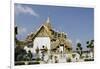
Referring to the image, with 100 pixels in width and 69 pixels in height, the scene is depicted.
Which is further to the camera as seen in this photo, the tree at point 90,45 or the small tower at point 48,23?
the tree at point 90,45

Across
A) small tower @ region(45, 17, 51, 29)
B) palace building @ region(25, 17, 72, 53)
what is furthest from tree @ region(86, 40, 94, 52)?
small tower @ region(45, 17, 51, 29)

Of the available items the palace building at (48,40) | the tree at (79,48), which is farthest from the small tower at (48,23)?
the tree at (79,48)

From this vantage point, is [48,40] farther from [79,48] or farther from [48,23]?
A: [79,48]

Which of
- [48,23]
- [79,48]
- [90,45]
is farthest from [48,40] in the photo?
[90,45]

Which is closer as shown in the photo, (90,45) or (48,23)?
(48,23)

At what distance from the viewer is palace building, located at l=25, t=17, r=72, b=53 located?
1.90 metres

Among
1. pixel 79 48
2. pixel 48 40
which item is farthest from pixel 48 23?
pixel 79 48

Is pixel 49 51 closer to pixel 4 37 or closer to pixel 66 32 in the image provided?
pixel 66 32

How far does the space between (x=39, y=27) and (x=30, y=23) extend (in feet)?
0.30

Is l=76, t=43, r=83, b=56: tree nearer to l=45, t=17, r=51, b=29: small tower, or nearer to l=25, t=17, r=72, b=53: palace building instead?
l=25, t=17, r=72, b=53: palace building

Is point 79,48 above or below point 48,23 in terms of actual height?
below

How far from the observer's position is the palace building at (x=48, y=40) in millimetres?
1902

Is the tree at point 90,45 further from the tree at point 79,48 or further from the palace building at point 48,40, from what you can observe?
the palace building at point 48,40

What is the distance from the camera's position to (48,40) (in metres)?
1.95
